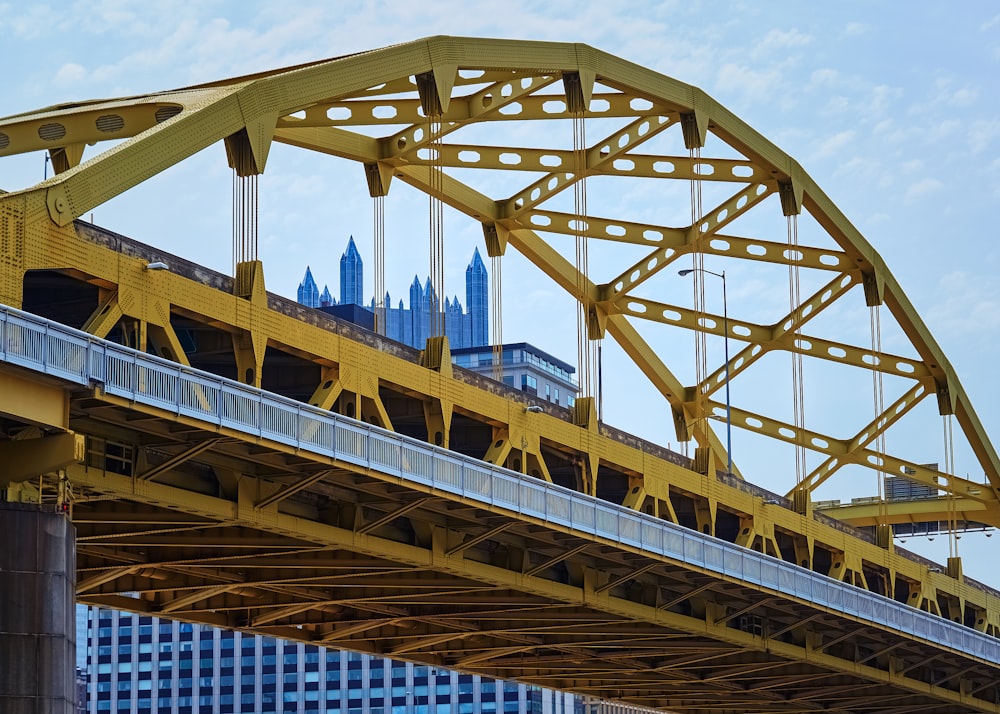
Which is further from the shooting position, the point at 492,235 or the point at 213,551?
the point at 492,235

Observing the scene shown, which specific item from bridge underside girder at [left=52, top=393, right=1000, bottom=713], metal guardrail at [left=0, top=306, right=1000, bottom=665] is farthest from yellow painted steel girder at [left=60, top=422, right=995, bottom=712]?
metal guardrail at [left=0, top=306, right=1000, bottom=665]

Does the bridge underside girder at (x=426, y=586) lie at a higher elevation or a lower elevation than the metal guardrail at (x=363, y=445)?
lower

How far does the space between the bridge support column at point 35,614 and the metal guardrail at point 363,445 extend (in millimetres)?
2796

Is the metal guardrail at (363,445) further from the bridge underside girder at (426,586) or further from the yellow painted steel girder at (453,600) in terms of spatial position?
the yellow painted steel girder at (453,600)

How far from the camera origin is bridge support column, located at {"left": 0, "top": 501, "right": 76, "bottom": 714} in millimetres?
34406

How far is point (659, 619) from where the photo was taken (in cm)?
6631

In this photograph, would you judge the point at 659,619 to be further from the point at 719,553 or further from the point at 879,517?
the point at 879,517

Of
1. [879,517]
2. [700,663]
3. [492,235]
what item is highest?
[492,235]

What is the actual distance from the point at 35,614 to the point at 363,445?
11.0 m

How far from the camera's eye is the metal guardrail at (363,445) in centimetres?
3662

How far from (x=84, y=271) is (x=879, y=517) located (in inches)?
2571

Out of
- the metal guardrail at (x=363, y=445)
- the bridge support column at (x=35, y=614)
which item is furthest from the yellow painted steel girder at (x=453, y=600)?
the bridge support column at (x=35, y=614)

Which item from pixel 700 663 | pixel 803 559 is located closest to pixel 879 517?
pixel 700 663

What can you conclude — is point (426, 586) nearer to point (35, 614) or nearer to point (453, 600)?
point (453, 600)
